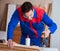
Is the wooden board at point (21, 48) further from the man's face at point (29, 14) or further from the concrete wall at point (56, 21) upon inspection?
the concrete wall at point (56, 21)

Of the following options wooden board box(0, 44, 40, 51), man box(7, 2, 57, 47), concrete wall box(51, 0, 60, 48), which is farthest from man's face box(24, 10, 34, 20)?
concrete wall box(51, 0, 60, 48)

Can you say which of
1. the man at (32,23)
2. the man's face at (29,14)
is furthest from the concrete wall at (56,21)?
the man's face at (29,14)

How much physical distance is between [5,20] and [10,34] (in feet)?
8.81

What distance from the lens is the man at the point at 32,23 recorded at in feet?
6.84

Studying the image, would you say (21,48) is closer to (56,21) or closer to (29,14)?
(29,14)

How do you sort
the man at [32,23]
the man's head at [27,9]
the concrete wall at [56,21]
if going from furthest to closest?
1. the concrete wall at [56,21]
2. the man at [32,23]
3. the man's head at [27,9]

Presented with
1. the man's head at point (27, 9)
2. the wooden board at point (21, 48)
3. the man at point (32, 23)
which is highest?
the man's head at point (27, 9)

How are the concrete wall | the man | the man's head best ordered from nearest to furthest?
the man's head → the man → the concrete wall

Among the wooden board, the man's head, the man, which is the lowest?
the wooden board

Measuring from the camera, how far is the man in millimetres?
2086

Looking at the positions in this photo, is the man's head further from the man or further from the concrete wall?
the concrete wall

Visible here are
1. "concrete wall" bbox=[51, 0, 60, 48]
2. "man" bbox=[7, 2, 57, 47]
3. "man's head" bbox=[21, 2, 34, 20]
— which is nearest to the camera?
"man's head" bbox=[21, 2, 34, 20]

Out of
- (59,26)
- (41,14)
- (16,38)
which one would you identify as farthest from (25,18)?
(16,38)

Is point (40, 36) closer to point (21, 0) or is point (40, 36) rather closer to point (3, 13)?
point (21, 0)
